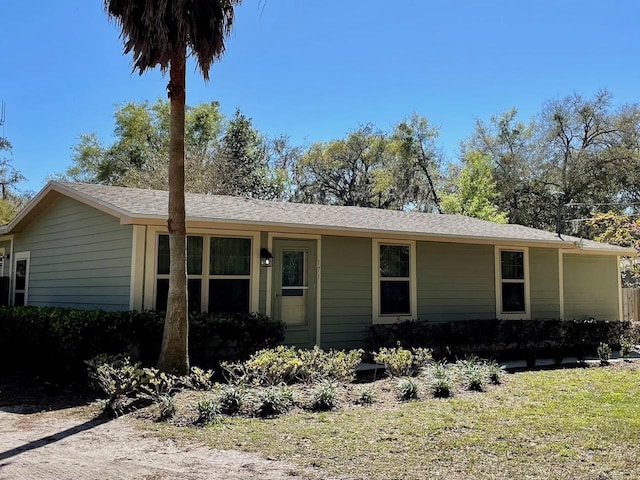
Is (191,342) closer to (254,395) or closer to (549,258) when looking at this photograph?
(254,395)

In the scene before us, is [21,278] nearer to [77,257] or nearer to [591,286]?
[77,257]

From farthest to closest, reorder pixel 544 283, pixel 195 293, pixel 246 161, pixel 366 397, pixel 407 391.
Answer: pixel 246 161 < pixel 544 283 < pixel 195 293 < pixel 407 391 < pixel 366 397

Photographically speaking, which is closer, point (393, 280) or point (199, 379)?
point (199, 379)

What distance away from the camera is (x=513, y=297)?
1289 cm

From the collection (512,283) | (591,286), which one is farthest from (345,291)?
(591,286)

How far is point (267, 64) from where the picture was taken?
1777cm

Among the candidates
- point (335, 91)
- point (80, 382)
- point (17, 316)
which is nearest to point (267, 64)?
point (335, 91)

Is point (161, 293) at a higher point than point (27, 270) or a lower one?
lower

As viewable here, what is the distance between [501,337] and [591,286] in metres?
4.42

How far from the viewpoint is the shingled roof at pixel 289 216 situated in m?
9.24

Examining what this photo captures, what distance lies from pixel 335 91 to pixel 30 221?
48.7ft

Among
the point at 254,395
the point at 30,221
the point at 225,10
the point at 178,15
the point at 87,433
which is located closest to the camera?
the point at 87,433

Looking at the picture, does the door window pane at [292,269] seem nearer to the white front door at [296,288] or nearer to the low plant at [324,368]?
the white front door at [296,288]

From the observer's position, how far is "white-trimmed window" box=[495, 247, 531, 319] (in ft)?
41.5
